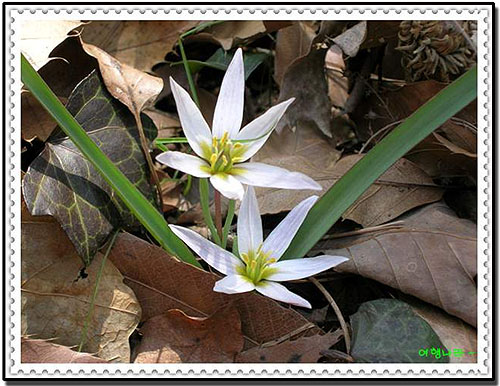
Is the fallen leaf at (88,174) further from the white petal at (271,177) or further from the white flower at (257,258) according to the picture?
the white petal at (271,177)

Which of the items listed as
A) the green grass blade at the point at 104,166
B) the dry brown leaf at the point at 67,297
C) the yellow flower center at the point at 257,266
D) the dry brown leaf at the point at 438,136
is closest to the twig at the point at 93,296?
the dry brown leaf at the point at 67,297

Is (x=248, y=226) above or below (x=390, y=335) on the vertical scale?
above

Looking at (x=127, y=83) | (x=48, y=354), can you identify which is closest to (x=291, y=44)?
(x=127, y=83)

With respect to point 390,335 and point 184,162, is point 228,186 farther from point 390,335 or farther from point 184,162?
point 390,335

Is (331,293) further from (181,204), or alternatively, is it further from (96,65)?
(96,65)

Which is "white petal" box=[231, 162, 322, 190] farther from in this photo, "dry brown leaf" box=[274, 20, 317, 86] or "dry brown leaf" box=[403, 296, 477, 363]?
"dry brown leaf" box=[274, 20, 317, 86]

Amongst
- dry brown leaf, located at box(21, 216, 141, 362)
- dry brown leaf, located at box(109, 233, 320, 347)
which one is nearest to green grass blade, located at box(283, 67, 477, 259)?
dry brown leaf, located at box(109, 233, 320, 347)
